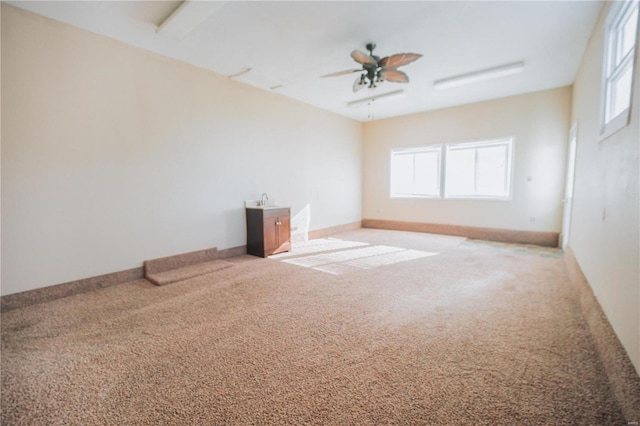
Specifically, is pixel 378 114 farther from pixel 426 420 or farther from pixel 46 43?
pixel 426 420

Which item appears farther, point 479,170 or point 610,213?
point 479,170

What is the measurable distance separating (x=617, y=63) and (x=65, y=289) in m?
6.01

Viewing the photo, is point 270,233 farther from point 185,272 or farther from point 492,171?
point 492,171

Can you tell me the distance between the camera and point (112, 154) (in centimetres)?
337

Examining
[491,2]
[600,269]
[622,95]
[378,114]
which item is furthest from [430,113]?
[600,269]

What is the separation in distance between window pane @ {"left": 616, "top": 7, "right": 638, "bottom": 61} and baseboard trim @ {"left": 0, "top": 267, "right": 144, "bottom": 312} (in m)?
5.51

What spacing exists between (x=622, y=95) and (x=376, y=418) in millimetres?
3111

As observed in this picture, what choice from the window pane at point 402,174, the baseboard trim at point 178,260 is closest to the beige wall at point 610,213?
the window pane at point 402,174

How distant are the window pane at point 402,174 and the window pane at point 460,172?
98 cm

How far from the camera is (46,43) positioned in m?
2.89

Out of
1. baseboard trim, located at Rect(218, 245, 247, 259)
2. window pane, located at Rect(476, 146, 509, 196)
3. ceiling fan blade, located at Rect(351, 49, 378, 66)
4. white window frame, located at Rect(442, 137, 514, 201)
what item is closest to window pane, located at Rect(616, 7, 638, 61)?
ceiling fan blade, located at Rect(351, 49, 378, 66)

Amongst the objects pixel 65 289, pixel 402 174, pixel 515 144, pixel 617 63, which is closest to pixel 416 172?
pixel 402 174

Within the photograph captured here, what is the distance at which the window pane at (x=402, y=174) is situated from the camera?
738 centimetres

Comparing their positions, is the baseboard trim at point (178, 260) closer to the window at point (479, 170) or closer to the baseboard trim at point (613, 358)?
the baseboard trim at point (613, 358)
